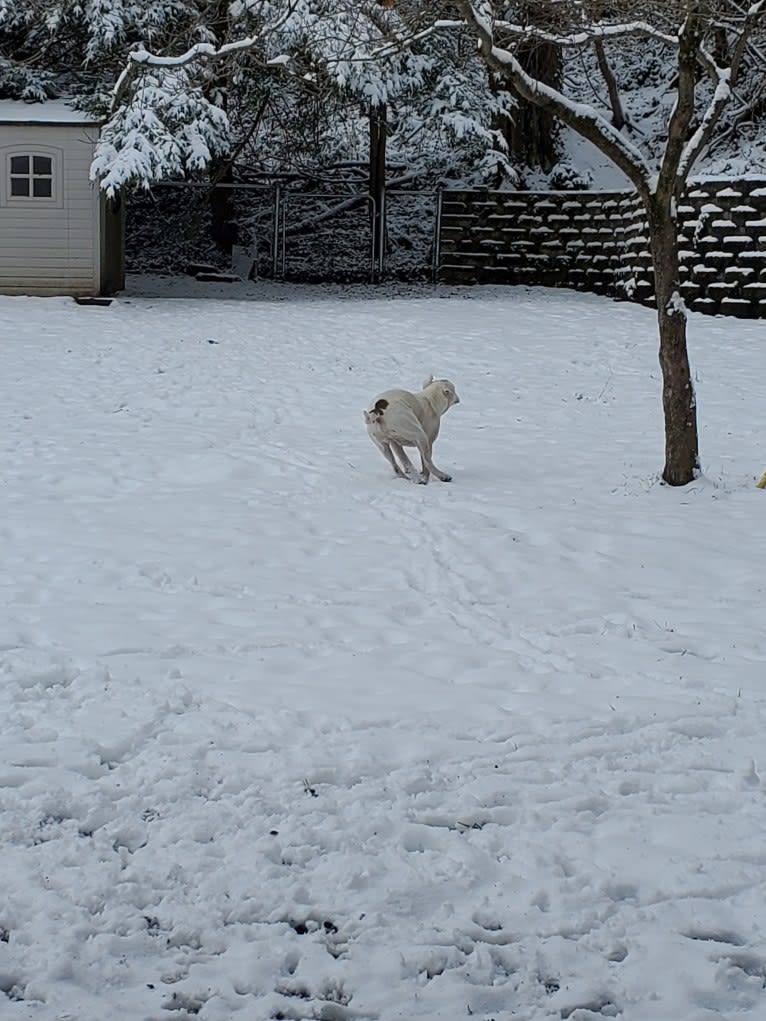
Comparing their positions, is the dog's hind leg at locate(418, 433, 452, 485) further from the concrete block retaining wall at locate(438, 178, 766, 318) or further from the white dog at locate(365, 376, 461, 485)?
the concrete block retaining wall at locate(438, 178, 766, 318)

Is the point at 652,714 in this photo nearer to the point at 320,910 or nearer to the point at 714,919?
the point at 714,919

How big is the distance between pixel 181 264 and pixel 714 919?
2178 centimetres

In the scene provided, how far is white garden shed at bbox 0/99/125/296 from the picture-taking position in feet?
60.7

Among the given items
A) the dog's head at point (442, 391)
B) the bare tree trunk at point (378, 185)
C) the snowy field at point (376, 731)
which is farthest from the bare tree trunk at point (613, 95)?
the dog's head at point (442, 391)

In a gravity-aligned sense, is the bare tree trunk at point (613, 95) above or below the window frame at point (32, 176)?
above

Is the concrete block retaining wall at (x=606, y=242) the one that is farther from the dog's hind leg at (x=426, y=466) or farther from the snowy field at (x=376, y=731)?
the dog's hind leg at (x=426, y=466)

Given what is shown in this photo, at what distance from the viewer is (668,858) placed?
362 centimetres

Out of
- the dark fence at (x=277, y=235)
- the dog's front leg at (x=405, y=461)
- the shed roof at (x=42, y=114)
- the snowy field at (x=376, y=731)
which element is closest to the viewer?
the snowy field at (x=376, y=731)

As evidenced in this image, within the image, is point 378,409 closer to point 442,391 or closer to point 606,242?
point 442,391

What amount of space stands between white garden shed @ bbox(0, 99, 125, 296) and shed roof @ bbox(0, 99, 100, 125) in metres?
0.02

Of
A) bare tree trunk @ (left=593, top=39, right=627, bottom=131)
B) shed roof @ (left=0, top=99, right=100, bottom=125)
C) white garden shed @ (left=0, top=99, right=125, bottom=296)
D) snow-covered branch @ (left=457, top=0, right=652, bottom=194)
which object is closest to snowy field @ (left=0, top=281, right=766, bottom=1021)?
snow-covered branch @ (left=457, top=0, right=652, bottom=194)

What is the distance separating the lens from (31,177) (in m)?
18.6

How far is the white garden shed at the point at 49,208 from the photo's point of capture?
1850cm

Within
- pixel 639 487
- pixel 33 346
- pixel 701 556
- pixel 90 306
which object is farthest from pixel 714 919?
pixel 90 306
